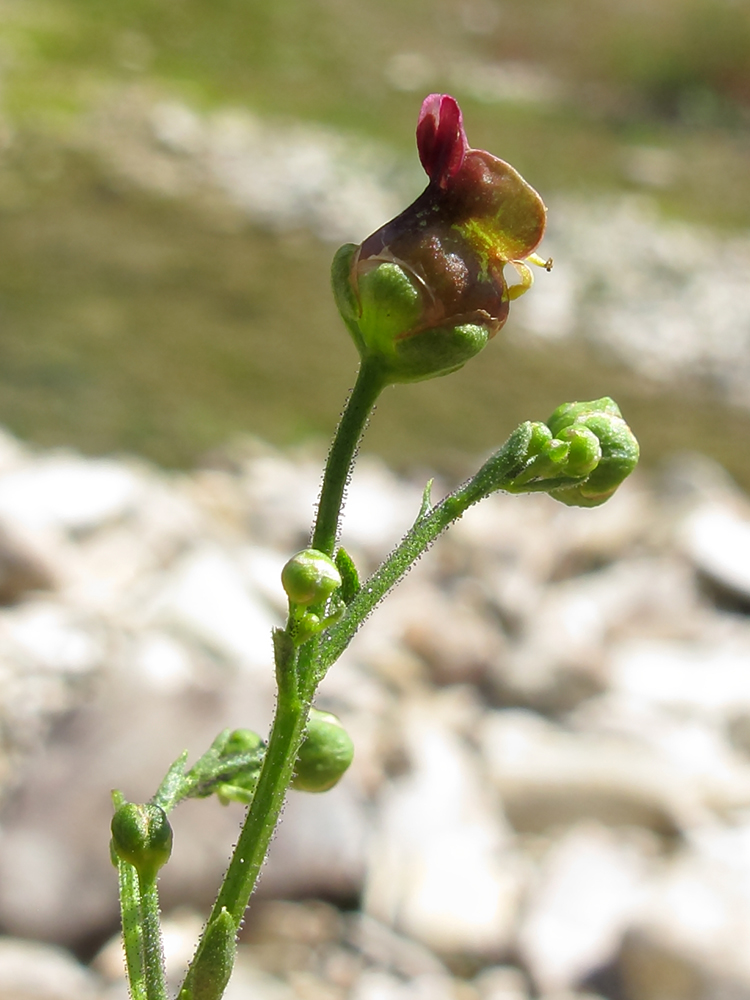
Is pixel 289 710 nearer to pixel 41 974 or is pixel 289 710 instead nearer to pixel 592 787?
pixel 41 974

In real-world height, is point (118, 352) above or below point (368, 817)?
above

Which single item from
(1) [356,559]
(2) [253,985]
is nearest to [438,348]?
(2) [253,985]

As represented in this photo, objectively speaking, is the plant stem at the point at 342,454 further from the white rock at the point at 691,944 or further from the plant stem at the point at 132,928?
the white rock at the point at 691,944

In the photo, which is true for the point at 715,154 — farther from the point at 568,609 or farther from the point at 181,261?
the point at 568,609

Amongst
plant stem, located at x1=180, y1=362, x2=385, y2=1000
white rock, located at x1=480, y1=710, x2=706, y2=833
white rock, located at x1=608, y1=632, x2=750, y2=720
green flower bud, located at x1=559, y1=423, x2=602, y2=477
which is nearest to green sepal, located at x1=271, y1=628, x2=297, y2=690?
plant stem, located at x1=180, y1=362, x2=385, y2=1000

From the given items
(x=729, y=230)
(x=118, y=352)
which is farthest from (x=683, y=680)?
(x=729, y=230)

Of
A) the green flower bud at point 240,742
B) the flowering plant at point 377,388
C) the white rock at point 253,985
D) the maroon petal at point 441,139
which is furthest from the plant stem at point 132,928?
the white rock at point 253,985

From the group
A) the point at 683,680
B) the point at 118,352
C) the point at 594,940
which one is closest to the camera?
the point at 594,940
